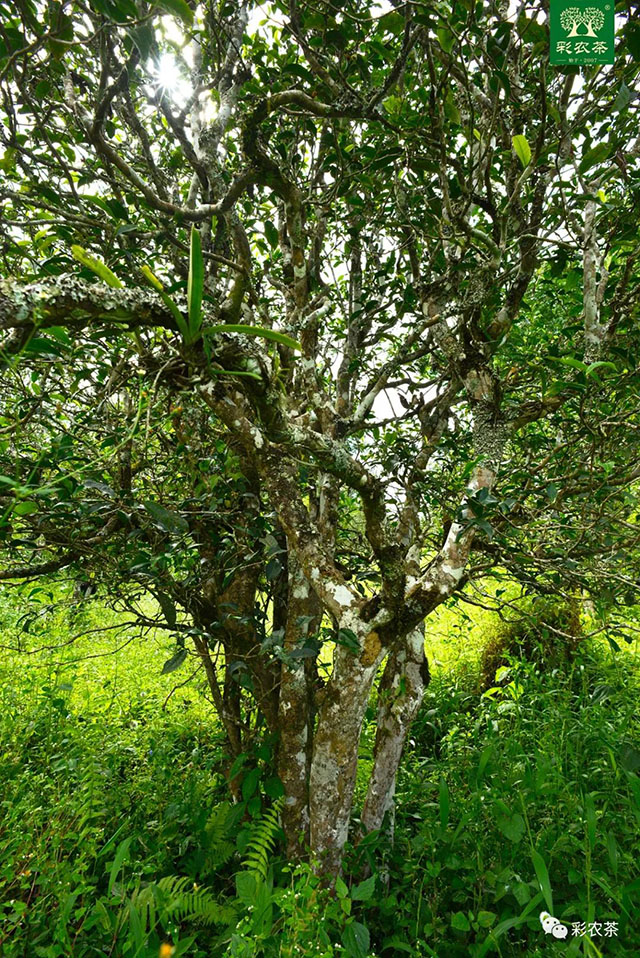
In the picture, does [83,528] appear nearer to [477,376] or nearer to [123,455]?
[123,455]

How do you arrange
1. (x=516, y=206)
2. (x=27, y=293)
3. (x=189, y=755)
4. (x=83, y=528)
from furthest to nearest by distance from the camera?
(x=189, y=755) < (x=516, y=206) < (x=83, y=528) < (x=27, y=293)

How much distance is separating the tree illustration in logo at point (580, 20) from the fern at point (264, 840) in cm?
264

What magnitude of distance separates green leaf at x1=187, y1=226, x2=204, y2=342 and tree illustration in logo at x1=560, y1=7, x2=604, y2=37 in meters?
1.40

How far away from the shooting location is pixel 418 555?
210cm

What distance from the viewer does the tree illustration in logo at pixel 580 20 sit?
1.48m

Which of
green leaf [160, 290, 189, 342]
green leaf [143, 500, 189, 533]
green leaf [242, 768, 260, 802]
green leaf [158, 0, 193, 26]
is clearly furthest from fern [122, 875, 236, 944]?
green leaf [158, 0, 193, 26]

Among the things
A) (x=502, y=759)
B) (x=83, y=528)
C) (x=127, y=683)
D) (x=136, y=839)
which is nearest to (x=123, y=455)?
(x=83, y=528)

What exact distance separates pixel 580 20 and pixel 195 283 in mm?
1502

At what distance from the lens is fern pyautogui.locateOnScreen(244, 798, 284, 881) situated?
5.30ft

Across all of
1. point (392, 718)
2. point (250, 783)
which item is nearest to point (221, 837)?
point (250, 783)

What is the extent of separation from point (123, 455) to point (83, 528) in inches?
11.0

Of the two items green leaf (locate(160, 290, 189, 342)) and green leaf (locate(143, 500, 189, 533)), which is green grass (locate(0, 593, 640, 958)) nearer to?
green leaf (locate(143, 500, 189, 533))

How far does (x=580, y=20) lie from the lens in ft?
4.87

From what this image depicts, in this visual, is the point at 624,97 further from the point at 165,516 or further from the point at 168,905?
the point at 168,905
